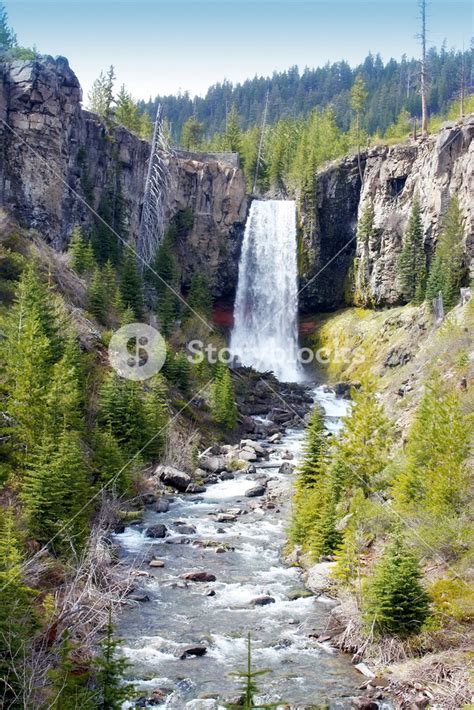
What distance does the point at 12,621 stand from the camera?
1152 cm

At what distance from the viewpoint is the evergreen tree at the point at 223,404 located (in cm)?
4191

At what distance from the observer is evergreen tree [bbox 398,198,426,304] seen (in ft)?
188

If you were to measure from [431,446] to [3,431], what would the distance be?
45.8 feet

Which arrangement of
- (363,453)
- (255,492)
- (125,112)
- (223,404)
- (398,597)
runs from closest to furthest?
(398,597)
(363,453)
(255,492)
(223,404)
(125,112)

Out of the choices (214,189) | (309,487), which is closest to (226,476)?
(309,487)

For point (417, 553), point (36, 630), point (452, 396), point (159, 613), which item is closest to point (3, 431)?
point (159, 613)

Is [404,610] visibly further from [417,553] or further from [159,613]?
[159,613]

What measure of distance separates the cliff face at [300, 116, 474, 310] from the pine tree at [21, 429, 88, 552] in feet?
139

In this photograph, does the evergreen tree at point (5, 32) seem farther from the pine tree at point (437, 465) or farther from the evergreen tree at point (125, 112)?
the pine tree at point (437, 465)

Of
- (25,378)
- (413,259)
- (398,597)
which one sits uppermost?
(413,259)

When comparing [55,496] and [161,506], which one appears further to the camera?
[161,506]

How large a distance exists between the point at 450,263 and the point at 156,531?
37312mm

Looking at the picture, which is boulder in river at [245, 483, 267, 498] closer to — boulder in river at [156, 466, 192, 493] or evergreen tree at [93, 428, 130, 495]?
boulder in river at [156, 466, 192, 493]

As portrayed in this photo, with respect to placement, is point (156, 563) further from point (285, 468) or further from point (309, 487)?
point (285, 468)
